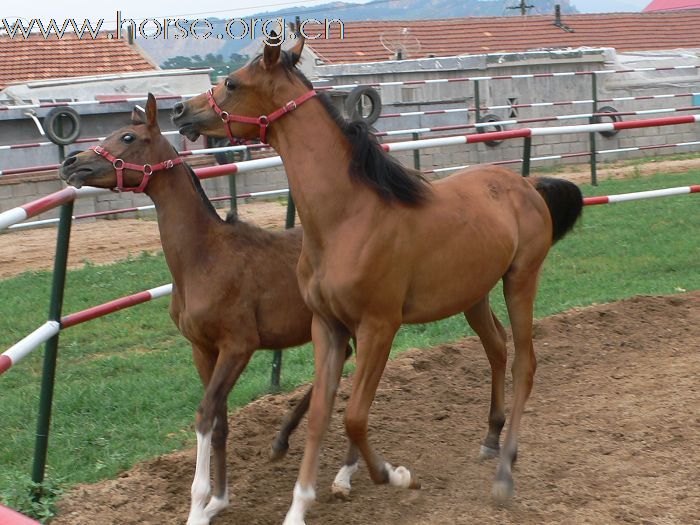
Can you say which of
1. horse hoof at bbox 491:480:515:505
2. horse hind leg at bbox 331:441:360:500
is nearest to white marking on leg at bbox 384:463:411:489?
horse hind leg at bbox 331:441:360:500

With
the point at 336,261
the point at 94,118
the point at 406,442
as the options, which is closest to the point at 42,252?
the point at 94,118

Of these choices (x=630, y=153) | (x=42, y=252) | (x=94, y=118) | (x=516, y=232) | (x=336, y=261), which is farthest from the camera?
(x=630, y=153)

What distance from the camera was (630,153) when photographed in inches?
928

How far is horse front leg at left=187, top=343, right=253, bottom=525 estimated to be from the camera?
4.17m

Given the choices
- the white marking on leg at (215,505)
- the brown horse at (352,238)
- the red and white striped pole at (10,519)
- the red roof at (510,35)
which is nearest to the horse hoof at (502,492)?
the brown horse at (352,238)

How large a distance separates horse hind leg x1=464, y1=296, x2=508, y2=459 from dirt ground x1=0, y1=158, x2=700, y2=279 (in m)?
7.02

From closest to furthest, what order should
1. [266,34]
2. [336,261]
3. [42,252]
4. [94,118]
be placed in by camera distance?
[336,261], [266,34], [42,252], [94,118]

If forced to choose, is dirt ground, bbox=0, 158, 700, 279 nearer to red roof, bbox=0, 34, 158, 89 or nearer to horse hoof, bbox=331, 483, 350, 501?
horse hoof, bbox=331, 483, 350, 501

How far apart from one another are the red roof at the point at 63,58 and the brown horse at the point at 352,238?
24376 mm

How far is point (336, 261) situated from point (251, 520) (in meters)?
1.16

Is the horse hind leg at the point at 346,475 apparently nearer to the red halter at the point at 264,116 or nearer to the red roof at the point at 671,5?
the red halter at the point at 264,116

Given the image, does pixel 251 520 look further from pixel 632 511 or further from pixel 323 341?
pixel 632 511

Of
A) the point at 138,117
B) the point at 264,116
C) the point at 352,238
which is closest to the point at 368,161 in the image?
the point at 352,238

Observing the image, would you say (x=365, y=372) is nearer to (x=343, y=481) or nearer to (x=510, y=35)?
(x=343, y=481)
